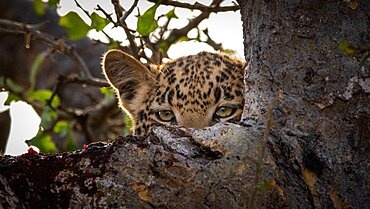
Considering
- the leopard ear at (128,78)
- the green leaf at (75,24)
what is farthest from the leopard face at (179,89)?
the green leaf at (75,24)

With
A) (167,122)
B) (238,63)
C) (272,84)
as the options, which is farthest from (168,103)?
(272,84)

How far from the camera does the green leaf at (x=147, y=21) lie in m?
3.97

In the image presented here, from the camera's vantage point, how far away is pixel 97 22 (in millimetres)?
4141

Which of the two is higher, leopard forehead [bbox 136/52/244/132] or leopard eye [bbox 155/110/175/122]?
leopard forehead [bbox 136/52/244/132]

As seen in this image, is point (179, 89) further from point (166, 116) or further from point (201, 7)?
point (201, 7)

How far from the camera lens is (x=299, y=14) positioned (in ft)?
10.7

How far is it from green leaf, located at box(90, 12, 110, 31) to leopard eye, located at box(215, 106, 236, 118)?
1.26 m

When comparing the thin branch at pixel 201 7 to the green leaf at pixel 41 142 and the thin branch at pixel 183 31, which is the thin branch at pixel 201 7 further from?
the green leaf at pixel 41 142

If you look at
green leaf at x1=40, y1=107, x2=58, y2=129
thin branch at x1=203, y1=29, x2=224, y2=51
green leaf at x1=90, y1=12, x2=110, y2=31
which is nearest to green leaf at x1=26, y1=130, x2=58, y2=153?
green leaf at x1=40, y1=107, x2=58, y2=129

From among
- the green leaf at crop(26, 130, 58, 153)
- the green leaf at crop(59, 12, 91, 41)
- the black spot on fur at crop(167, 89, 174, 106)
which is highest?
the green leaf at crop(59, 12, 91, 41)

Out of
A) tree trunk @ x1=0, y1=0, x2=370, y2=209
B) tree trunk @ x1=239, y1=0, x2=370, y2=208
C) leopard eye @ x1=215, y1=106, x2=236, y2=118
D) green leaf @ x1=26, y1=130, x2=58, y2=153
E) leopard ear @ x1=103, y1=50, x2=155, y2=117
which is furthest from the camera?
leopard ear @ x1=103, y1=50, x2=155, y2=117

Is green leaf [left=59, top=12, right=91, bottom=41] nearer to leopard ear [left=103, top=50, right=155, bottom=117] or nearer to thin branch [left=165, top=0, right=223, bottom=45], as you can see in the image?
leopard ear [left=103, top=50, right=155, bottom=117]

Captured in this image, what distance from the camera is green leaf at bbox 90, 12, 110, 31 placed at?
4.12m

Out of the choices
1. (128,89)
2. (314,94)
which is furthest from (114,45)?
(314,94)
